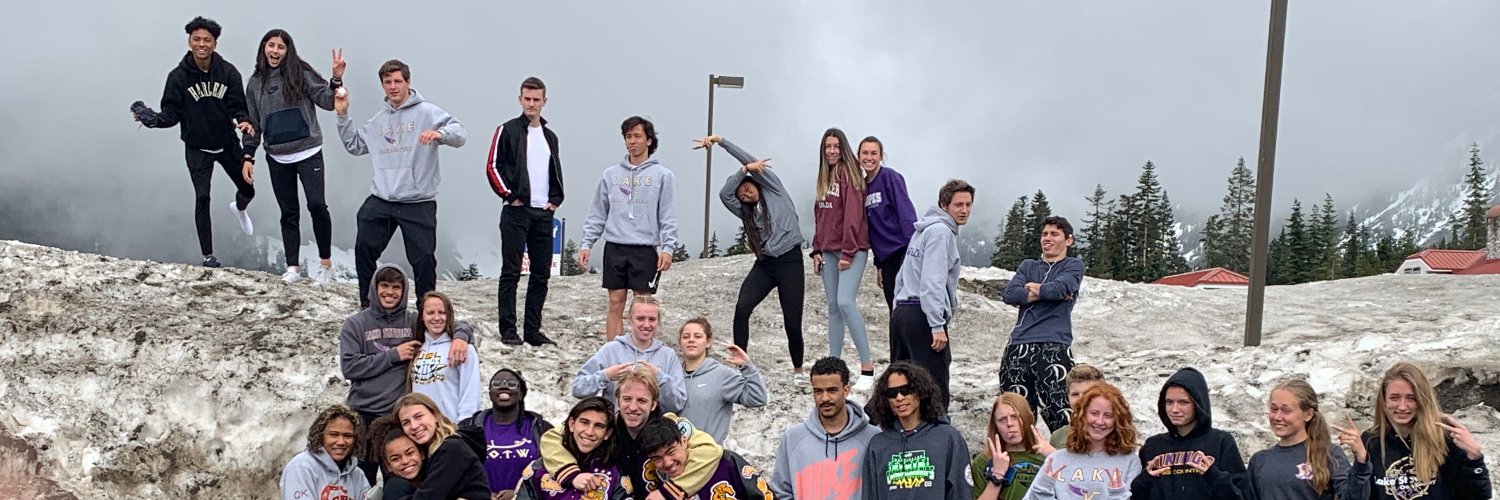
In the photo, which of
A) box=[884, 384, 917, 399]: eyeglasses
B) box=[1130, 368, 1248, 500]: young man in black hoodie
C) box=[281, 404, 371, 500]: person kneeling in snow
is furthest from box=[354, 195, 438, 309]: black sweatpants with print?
box=[1130, 368, 1248, 500]: young man in black hoodie

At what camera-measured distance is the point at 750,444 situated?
A: 7809mm

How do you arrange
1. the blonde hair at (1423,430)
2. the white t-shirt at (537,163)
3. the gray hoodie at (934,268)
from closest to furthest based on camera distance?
the blonde hair at (1423,430)
the gray hoodie at (934,268)
the white t-shirt at (537,163)

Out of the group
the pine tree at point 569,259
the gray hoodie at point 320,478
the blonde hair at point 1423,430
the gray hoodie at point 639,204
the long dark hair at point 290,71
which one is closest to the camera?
the blonde hair at point 1423,430

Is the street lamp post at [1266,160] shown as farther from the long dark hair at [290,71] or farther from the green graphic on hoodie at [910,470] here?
the long dark hair at [290,71]

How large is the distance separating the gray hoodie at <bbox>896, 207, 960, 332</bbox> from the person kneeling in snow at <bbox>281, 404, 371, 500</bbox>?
3.22 m

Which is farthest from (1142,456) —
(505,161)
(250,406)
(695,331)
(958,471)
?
(250,406)

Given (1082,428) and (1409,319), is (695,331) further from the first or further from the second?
(1409,319)

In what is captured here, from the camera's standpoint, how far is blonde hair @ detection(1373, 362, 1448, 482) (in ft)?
15.1

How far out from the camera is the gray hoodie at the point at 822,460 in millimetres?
5332

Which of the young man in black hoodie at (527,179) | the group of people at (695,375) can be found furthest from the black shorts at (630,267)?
the young man in black hoodie at (527,179)

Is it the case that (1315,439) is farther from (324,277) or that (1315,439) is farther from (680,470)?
(324,277)

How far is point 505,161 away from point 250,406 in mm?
2468

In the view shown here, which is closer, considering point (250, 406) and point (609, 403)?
point (609, 403)

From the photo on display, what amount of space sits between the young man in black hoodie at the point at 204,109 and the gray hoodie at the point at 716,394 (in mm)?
5252
